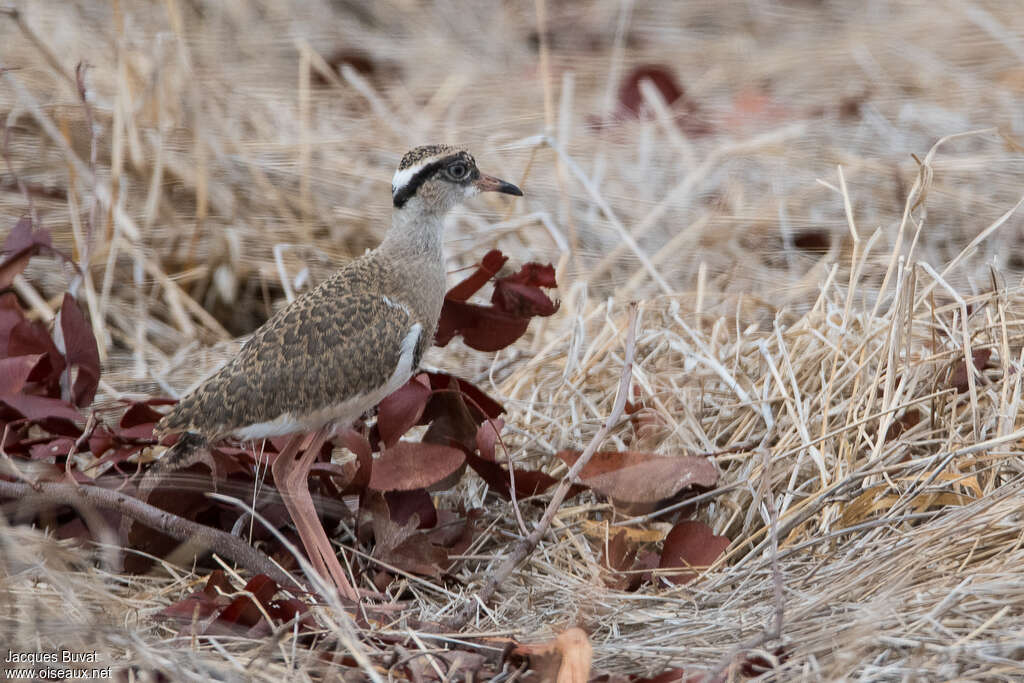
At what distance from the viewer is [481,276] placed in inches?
135

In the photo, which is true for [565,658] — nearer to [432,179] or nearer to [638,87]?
[432,179]

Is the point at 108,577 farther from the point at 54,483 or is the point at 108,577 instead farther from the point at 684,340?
the point at 684,340

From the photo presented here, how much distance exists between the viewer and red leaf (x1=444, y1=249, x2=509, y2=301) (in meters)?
3.37

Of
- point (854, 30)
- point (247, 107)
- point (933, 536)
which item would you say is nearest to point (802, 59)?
point (854, 30)

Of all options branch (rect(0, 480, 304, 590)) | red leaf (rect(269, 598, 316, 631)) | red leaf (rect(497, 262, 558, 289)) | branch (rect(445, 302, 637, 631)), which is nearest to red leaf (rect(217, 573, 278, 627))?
red leaf (rect(269, 598, 316, 631))

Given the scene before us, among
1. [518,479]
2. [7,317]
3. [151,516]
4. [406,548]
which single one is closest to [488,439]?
[518,479]

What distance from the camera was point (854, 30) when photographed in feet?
24.4

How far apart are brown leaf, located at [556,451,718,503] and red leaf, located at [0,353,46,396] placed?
57.6 inches

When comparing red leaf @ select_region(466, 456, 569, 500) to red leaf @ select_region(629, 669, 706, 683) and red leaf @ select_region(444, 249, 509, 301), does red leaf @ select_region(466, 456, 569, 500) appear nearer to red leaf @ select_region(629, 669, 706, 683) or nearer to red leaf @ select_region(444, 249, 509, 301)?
red leaf @ select_region(444, 249, 509, 301)

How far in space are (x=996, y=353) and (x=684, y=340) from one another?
0.97 metres

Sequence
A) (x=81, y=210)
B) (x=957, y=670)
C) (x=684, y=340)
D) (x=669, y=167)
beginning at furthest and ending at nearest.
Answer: (x=669, y=167) → (x=81, y=210) → (x=684, y=340) → (x=957, y=670)

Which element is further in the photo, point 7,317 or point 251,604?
point 7,317

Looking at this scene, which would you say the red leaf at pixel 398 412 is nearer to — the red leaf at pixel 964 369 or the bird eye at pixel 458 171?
the bird eye at pixel 458 171

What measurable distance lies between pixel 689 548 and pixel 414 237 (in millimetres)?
1142
